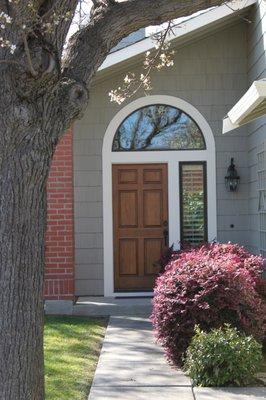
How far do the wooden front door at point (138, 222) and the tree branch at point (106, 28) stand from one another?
665cm

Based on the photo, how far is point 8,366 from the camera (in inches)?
134

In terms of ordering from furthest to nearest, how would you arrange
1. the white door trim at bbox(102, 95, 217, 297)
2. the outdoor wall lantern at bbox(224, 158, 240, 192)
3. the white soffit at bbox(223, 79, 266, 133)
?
the white door trim at bbox(102, 95, 217, 297) → the outdoor wall lantern at bbox(224, 158, 240, 192) → the white soffit at bbox(223, 79, 266, 133)

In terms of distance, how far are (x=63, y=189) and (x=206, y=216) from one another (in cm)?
238

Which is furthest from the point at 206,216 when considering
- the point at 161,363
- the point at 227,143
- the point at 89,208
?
the point at 161,363

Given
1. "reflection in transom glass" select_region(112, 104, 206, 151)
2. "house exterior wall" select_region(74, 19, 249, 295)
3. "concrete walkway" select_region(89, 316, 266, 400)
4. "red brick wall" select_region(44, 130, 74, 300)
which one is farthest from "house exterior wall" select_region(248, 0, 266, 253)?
"concrete walkway" select_region(89, 316, 266, 400)

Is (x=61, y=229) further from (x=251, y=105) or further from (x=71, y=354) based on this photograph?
(x=251, y=105)

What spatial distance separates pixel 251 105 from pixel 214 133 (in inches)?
159

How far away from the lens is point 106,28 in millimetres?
3893

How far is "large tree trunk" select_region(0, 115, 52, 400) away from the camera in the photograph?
3412mm

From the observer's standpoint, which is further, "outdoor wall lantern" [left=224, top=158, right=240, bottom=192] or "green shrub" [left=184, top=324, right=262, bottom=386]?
"outdoor wall lantern" [left=224, top=158, right=240, bottom=192]

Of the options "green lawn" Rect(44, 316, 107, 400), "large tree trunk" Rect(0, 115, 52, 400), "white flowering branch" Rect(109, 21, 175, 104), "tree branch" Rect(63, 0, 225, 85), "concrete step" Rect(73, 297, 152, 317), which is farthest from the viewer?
"concrete step" Rect(73, 297, 152, 317)

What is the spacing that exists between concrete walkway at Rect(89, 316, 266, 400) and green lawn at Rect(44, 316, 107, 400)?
109mm

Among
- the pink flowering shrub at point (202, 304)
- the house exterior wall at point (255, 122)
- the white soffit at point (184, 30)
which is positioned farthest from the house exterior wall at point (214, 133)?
the pink flowering shrub at point (202, 304)

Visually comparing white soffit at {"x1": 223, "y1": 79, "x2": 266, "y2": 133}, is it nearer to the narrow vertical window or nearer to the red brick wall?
the narrow vertical window
